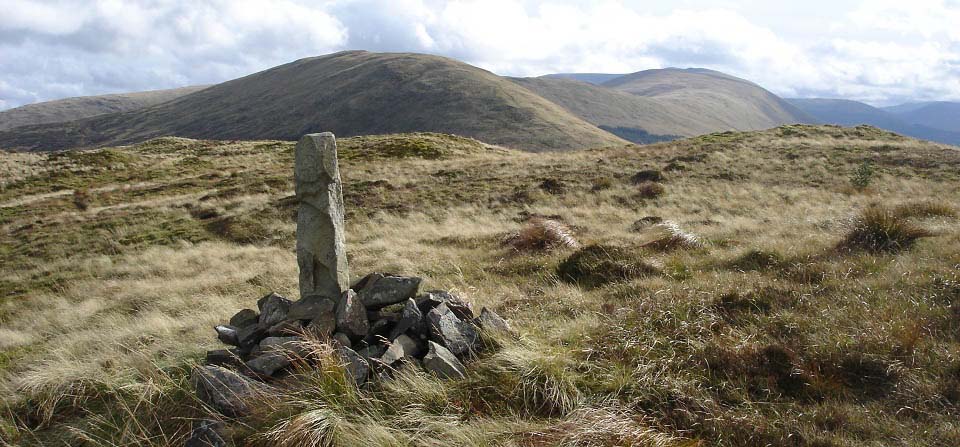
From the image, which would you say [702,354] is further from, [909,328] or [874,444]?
[909,328]

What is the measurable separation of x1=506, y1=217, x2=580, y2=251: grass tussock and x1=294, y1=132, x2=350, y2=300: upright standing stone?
5603 mm

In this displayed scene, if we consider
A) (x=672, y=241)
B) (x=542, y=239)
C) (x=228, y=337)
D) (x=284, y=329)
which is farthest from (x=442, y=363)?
(x=542, y=239)

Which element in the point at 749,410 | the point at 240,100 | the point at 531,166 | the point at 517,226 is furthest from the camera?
the point at 240,100

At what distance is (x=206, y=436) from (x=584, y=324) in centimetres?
427

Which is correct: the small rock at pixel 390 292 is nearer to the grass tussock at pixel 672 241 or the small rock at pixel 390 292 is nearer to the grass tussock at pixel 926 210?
the grass tussock at pixel 672 241

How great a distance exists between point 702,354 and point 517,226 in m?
11.4

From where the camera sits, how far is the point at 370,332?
6137 millimetres

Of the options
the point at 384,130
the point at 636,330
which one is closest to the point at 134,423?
the point at 636,330

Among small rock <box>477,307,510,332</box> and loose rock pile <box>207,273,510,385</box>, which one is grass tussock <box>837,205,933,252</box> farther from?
loose rock pile <box>207,273,510,385</box>

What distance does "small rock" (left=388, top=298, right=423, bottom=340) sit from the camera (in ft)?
19.6

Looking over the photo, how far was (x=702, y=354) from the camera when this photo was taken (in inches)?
220

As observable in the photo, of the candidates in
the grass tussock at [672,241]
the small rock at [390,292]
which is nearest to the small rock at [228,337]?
the small rock at [390,292]

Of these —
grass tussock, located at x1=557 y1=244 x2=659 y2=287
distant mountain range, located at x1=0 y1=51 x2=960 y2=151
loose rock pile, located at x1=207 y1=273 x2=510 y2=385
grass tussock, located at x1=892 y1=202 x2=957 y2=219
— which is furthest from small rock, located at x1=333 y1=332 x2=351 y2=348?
distant mountain range, located at x1=0 y1=51 x2=960 y2=151

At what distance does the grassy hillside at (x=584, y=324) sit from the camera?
15.0 ft
